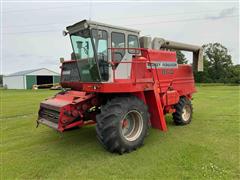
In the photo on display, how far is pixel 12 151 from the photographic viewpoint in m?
5.43

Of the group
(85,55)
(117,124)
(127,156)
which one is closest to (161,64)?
(85,55)

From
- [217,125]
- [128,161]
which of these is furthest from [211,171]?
[217,125]

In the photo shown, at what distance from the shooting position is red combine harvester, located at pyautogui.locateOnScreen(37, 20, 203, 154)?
4934 mm

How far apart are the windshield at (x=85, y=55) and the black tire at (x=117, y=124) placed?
2.85 feet

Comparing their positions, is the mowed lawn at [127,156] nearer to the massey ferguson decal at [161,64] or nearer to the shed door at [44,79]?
the massey ferguson decal at [161,64]

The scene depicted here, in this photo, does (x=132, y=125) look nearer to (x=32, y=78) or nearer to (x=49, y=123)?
(x=49, y=123)

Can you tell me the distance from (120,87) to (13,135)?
386cm

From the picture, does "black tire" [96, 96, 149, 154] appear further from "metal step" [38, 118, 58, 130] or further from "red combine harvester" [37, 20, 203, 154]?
"metal step" [38, 118, 58, 130]

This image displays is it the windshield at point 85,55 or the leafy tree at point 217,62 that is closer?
the windshield at point 85,55

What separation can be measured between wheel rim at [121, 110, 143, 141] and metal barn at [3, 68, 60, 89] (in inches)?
1720

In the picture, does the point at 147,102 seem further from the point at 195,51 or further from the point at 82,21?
the point at 195,51

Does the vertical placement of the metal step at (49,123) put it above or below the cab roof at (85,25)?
below

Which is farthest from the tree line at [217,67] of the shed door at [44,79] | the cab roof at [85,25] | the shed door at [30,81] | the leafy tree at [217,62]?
the cab roof at [85,25]

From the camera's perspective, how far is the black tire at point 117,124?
472cm
